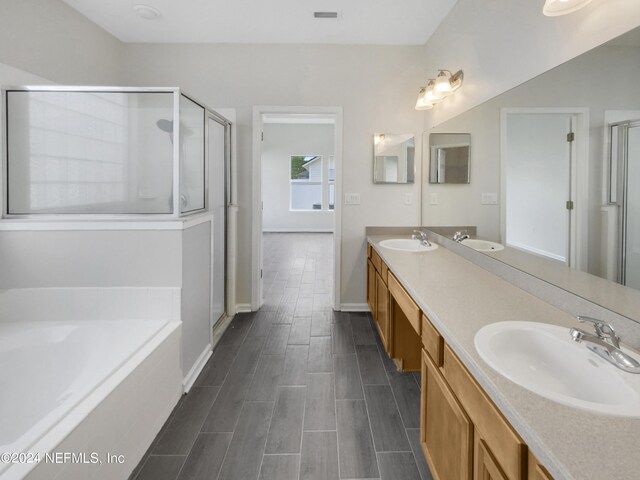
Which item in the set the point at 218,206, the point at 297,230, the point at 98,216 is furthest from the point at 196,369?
the point at 297,230

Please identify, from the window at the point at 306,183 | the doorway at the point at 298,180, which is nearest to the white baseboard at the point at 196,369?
the doorway at the point at 298,180

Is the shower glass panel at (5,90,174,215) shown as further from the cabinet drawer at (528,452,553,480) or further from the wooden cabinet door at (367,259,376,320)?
the cabinet drawer at (528,452,553,480)

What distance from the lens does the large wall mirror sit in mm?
1175

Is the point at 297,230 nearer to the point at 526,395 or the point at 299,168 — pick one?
the point at 299,168

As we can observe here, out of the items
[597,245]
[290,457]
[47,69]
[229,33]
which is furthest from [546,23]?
[47,69]

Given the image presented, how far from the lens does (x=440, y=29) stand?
302 centimetres

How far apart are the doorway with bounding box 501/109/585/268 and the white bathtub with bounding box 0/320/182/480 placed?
76.8 inches

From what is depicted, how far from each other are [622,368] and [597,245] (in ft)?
1.78

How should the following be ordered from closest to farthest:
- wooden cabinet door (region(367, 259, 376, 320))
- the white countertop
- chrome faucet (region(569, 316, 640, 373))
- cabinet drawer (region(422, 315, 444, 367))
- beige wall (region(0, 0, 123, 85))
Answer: the white countertop
chrome faucet (region(569, 316, 640, 373))
cabinet drawer (region(422, 315, 444, 367))
beige wall (region(0, 0, 123, 85))
wooden cabinet door (region(367, 259, 376, 320))

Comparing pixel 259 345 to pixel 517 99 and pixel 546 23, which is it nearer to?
pixel 517 99

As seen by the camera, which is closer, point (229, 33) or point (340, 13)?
point (340, 13)

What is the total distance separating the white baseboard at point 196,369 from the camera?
7.38 feet

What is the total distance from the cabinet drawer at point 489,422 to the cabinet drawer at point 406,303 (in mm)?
408

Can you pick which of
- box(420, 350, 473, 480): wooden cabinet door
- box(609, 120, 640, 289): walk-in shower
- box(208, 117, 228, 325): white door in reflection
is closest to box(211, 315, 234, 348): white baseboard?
box(208, 117, 228, 325): white door in reflection
